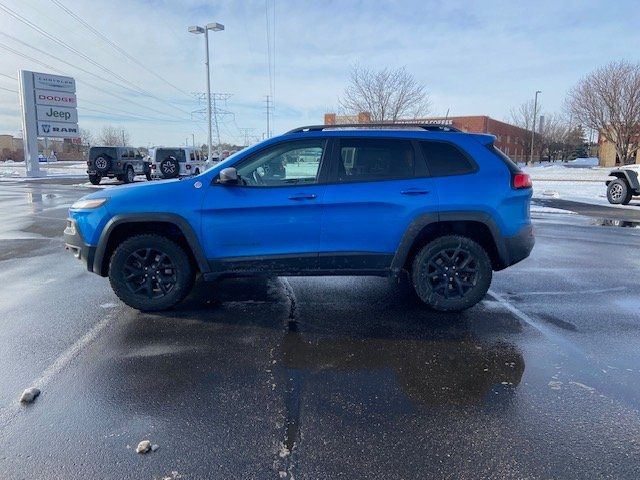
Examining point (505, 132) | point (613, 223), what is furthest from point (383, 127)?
point (505, 132)

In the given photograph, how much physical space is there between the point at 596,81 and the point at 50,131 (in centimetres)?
4317

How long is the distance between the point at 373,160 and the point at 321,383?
2329 millimetres

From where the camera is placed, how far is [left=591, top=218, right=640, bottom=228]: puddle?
11.5 metres

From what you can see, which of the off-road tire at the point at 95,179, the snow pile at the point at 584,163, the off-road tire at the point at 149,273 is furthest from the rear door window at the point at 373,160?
the snow pile at the point at 584,163

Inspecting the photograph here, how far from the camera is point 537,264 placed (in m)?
7.15

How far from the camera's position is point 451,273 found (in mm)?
4809

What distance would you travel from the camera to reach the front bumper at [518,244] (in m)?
4.70

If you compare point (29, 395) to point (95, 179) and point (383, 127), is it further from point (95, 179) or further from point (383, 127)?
point (95, 179)

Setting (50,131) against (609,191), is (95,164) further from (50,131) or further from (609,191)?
(609,191)

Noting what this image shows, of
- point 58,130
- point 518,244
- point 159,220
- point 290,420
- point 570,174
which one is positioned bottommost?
point 290,420

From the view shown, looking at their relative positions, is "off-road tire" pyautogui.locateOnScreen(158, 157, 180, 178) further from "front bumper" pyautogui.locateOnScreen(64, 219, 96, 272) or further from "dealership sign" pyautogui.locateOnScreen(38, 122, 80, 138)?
"front bumper" pyautogui.locateOnScreen(64, 219, 96, 272)

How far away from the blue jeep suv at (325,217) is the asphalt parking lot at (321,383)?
0.48 metres

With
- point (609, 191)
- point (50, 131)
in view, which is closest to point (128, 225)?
point (609, 191)

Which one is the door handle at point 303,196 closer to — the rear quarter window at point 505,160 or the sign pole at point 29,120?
the rear quarter window at point 505,160
